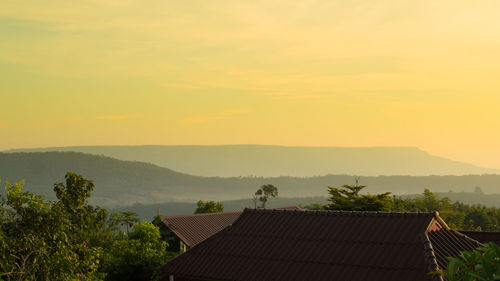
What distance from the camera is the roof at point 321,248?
22803mm

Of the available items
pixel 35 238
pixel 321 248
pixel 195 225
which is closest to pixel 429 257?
pixel 321 248

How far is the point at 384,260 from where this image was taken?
22984mm

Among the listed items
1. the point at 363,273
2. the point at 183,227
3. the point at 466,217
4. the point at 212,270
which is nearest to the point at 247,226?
the point at 212,270

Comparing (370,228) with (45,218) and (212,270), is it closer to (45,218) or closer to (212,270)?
(212,270)

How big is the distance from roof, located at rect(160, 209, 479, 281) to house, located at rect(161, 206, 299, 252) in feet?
73.3

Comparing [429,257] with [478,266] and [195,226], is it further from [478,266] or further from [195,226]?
[195,226]

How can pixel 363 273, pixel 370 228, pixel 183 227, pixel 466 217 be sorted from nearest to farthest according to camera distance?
pixel 363 273 < pixel 370 228 < pixel 183 227 < pixel 466 217

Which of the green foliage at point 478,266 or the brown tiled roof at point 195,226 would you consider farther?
the brown tiled roof at point 195,226

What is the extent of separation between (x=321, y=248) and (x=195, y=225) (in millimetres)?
29825

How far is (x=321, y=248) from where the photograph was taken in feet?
82.2

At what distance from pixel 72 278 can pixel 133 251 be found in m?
13.0

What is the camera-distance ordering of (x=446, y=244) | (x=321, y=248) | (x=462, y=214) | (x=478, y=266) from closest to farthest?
(x=478, y=266), (x=446, y=244), (x=321, y=248), (x=462, y=214)

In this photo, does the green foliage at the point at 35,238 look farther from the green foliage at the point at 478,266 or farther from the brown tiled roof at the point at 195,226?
the brown tiled roof at the point at 195,226

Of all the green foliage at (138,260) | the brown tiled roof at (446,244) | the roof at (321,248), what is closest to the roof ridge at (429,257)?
the roof at (321,248)
